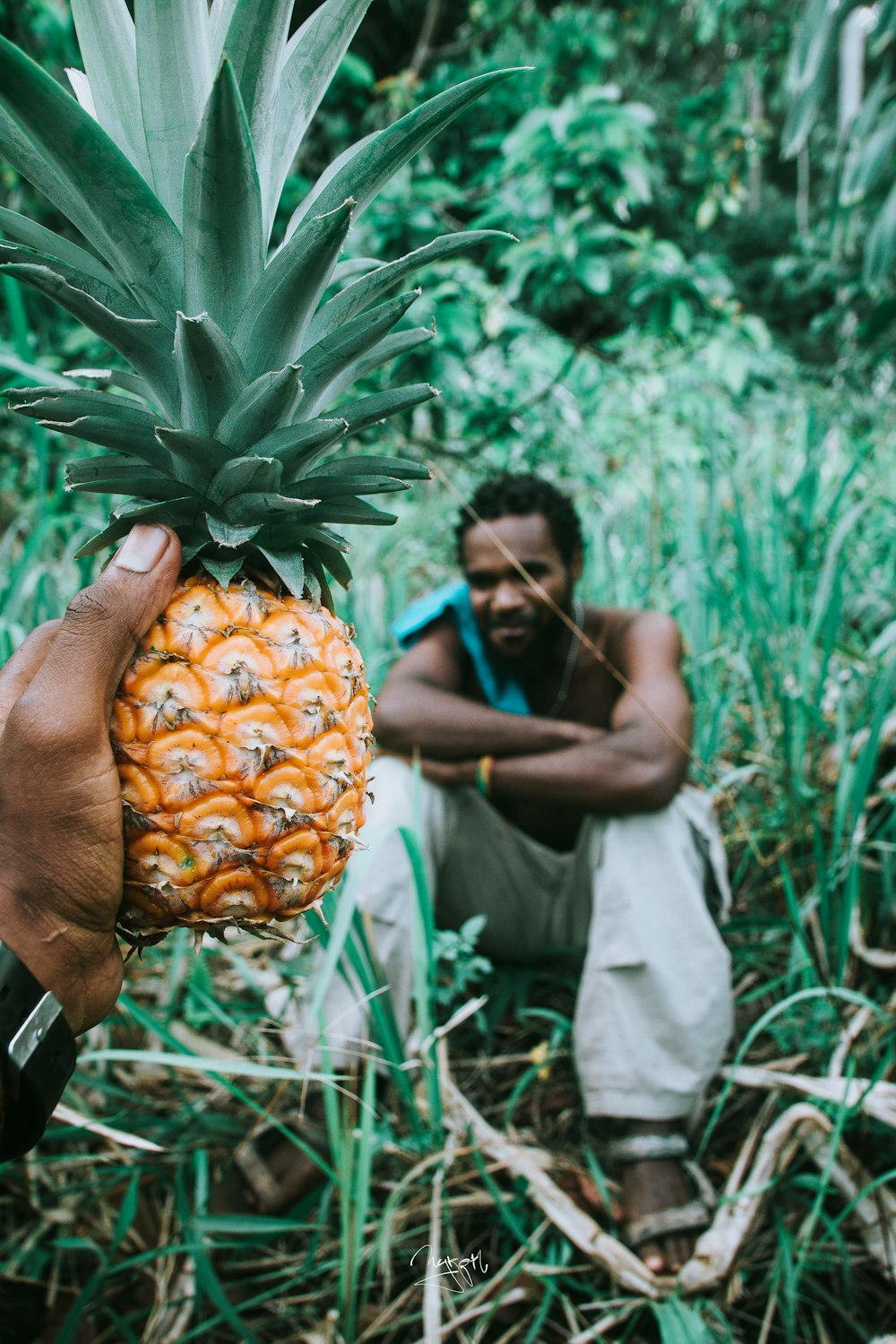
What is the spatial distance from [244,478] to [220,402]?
10 cm

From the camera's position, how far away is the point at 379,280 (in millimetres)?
896

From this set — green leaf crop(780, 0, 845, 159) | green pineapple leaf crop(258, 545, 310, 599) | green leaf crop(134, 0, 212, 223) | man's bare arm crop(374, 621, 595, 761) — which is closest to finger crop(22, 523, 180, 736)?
green pineapple leaf crop(258, 545, 310, 599)

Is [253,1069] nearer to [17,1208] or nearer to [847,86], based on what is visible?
[17,1208]

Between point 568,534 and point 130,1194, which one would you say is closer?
point 130,1194

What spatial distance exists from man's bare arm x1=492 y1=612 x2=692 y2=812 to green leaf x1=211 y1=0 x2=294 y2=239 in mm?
1441

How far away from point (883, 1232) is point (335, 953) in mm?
1156

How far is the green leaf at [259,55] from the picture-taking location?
82cm

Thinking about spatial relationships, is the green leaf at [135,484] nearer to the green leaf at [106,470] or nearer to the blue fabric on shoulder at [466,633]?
the green leaf at [106,470]

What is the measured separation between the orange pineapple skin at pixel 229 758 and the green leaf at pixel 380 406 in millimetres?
229

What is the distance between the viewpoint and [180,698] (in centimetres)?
87

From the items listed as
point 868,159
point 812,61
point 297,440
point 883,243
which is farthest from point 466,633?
point 812,61

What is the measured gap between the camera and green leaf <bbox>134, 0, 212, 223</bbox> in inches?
32.0

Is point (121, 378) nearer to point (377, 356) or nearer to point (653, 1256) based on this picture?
point (377, 356)

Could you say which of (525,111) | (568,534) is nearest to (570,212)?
(525,111)
